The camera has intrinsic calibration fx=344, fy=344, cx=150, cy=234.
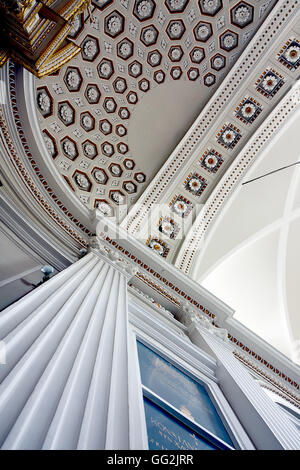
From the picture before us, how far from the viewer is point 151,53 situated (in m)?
5.48

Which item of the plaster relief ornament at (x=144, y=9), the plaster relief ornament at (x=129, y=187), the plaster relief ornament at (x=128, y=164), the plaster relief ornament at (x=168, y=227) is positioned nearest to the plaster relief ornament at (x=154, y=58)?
the plaster relief ornament at (x=144, y=9)

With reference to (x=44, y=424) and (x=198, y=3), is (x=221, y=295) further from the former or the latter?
(x=44, y=424)

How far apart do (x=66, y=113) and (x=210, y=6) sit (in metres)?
2.80

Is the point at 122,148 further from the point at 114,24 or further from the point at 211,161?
the point at 114,24

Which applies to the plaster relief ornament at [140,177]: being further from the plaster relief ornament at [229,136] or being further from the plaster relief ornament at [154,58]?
the plaster relief ornament at [154,58]

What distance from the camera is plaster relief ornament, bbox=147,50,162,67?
18.0ft

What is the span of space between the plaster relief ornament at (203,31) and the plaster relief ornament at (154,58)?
2.21 feet

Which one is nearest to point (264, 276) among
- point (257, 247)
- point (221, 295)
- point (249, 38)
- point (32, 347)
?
point (257, 247)

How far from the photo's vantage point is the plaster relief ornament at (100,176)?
570 cm

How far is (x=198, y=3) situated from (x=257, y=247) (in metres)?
4.45

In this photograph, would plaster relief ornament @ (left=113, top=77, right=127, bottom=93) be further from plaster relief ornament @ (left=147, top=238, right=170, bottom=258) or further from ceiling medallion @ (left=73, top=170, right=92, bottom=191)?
plaster relief ornament @ (left=147, top=238, right=170, bottom=258)

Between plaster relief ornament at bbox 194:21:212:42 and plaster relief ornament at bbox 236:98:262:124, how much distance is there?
1226mm

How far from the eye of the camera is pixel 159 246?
6.09 m

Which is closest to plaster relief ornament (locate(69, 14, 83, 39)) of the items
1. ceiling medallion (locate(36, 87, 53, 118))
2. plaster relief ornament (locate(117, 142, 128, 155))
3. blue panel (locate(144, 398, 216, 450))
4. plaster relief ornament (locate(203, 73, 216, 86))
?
ceiling medallion (locate(36, 87, 53, 118))
